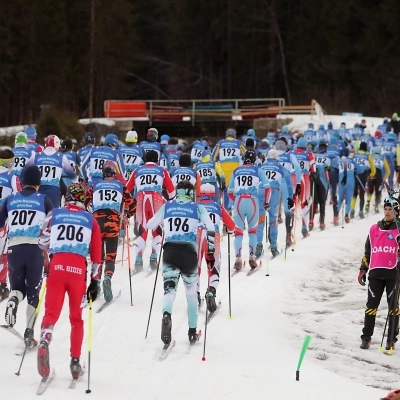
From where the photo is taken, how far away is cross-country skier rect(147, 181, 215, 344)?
36.3ft

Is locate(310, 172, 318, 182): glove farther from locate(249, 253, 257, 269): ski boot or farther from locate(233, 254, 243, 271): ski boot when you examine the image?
locate(233, 254, 243, 271): ski boot

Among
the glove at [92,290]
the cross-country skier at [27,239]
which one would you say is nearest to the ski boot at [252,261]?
the cross-country skier at [27,239]

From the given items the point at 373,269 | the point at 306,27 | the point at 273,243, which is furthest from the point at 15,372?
the point at 306,27

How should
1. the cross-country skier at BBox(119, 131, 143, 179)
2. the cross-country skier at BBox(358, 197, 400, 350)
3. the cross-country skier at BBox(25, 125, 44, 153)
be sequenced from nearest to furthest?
the cross-country skier at BBox(358, 197, 400, 350), the cross-country skier at BBox(25, 125, 44, 153), the cross-country skier at BBox(119, 131, 143, 179)

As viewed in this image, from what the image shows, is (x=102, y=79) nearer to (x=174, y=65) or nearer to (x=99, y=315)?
(x=174, y=65)

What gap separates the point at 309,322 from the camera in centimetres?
1373

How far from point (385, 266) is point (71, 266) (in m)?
4.37

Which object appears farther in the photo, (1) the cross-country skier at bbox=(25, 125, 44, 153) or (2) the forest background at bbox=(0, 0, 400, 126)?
(2) the forest background at bbox=(0, 0, 400, 126)

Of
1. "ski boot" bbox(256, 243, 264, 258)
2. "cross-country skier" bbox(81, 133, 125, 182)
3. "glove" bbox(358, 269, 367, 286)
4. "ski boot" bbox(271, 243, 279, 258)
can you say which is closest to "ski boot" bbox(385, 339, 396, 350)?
"glove" bbox(358, 269, 367, 286)

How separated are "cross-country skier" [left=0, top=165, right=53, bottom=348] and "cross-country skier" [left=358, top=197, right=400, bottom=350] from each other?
4.20 metres

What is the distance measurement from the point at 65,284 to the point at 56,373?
3.59ft

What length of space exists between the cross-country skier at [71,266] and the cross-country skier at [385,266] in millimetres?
3926

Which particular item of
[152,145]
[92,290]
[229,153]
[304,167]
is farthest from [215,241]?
[229,153]

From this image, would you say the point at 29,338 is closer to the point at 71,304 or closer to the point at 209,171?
the point at 71,304
